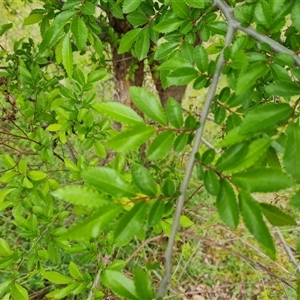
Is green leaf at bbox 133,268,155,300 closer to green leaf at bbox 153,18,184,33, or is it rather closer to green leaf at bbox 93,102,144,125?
green leaf at bbox 93,102,144,125

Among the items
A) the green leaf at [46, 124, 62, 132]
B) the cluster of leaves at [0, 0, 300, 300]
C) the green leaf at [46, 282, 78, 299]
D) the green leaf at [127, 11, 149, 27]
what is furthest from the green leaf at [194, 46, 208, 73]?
the green leaf at [46, 282, 78, 299]

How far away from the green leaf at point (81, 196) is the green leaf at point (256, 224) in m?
0.24

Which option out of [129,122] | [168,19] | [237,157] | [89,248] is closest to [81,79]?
[168,19]

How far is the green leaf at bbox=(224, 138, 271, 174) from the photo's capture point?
630 mm

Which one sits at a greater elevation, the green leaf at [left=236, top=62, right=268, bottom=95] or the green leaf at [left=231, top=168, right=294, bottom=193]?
the green leaf at [left=236, top=62, right=268, bottom=95]

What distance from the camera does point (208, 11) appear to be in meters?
1.03

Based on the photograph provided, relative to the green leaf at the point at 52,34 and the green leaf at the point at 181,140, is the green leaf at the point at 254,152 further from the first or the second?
the green leaf at the point at 52,34

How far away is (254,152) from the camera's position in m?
0.63

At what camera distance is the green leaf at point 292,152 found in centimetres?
65

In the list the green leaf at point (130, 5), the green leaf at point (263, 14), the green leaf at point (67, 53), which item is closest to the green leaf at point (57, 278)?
the green leaf at point (67, 53)

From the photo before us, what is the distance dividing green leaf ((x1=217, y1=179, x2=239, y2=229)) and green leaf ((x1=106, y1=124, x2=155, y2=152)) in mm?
173

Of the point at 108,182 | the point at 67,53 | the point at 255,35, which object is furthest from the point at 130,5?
the point at 108,182

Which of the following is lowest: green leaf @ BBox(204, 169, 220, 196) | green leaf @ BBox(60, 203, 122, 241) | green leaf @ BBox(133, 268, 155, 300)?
green leaf @ BBox(133, 268, 155, 300)

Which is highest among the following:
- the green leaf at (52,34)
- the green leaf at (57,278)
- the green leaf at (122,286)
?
the green leaf at (52,34)
